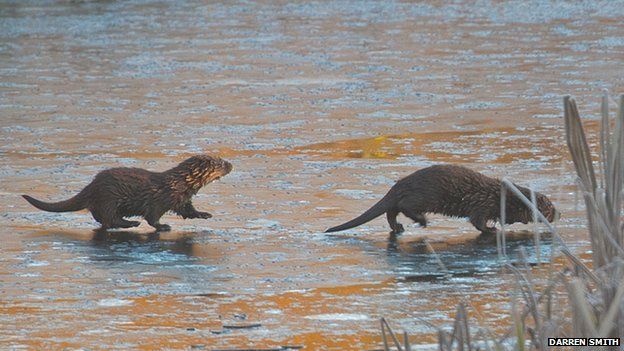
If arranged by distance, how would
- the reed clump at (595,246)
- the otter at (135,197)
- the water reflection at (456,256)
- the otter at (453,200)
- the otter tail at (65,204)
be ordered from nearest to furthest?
the reed clump at (595,246), the water reflection at (456,256), the otter at (453,200), the otter at (135,197), the otter tail at (65,204)

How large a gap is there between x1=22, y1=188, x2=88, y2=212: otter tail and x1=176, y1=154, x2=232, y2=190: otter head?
2.21 feet

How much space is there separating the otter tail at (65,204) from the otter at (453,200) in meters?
1.70

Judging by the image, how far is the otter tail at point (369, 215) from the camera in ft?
29.5

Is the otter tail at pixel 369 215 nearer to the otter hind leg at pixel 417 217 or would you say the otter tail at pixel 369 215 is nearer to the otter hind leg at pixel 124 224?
the otter hind leg at pixel 417 217

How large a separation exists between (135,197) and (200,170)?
0.52 metres

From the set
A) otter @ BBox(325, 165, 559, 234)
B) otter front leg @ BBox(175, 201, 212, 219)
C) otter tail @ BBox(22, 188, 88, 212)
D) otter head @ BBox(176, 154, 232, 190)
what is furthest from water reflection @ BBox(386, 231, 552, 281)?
otter tail @ BBox(22, 188, 88, 212)

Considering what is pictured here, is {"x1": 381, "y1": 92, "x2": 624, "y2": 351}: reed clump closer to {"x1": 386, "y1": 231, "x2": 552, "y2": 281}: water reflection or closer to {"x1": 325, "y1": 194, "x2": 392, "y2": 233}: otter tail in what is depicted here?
{"x1": 386, "y1": 231, "x2": 552, "y2": 281}: water reflection

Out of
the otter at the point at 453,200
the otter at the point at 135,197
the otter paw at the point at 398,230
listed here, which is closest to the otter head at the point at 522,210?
the otter at the point at 453,200

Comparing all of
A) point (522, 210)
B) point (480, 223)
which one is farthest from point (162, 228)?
point (522, 210)

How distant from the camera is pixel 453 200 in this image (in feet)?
30.0

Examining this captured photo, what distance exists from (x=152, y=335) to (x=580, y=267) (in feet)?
8.96

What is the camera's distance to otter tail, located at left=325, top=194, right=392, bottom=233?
8.98 metres

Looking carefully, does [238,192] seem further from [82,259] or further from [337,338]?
[337,338]

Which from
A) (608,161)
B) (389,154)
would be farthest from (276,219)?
(608,161)
